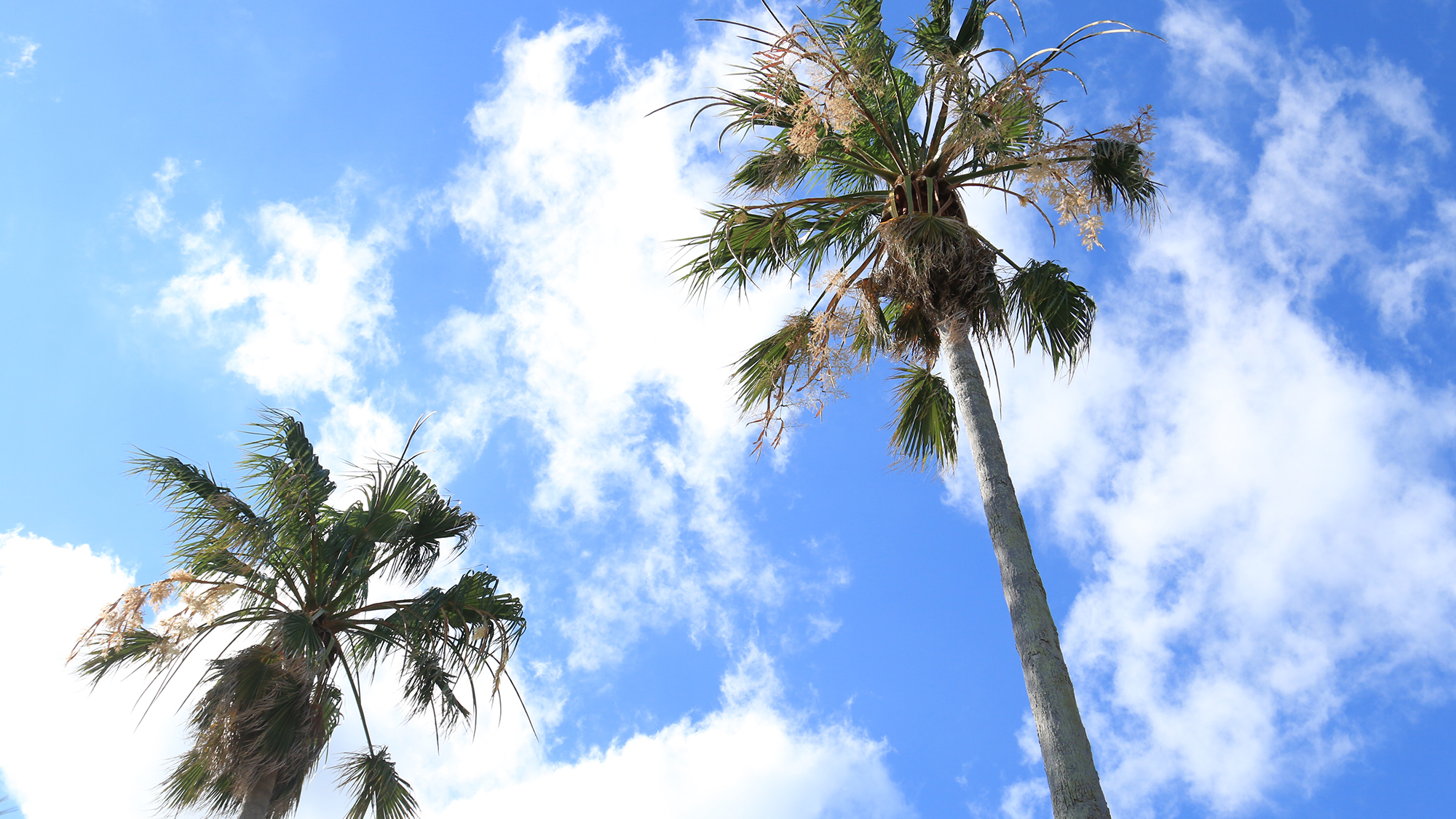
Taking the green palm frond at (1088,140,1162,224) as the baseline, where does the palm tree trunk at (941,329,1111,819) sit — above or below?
below

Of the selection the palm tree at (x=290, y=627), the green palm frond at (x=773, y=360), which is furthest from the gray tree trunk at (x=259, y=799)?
the green palm frond at (x=773, y=360)

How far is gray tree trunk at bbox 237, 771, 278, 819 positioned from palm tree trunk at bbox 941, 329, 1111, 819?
25.8 feet

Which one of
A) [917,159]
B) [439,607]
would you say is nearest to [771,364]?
[917,159]

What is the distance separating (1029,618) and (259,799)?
8.10m

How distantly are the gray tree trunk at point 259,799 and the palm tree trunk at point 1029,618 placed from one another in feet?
25.8

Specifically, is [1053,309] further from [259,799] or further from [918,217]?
[259,799]

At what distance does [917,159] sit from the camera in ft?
28.5

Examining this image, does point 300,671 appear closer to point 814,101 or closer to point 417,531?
point 417,531

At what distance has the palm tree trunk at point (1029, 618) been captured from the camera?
550cm

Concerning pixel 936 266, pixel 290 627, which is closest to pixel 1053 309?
pixel 936 266

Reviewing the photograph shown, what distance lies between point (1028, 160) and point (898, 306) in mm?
1785

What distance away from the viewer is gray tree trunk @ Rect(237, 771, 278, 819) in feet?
31.1

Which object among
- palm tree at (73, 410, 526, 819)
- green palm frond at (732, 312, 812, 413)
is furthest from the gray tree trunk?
green palm frond at (732, 312, 812, 413)

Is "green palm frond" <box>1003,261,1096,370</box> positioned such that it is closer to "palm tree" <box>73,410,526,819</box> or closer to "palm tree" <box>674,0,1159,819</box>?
"palm tree" <box>674,0,1159,819</box>
